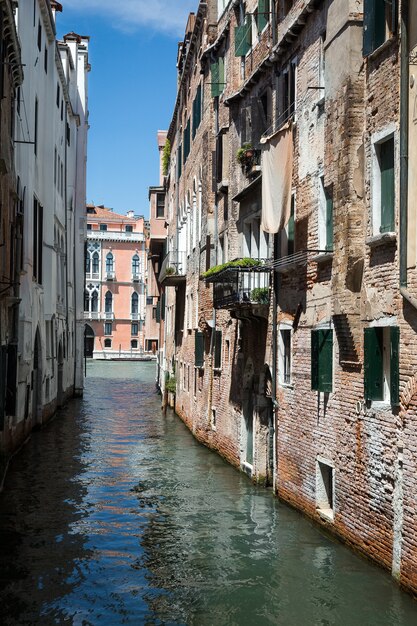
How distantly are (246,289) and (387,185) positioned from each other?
585cm

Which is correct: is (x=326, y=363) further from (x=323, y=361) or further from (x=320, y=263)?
(x=320, y=263)

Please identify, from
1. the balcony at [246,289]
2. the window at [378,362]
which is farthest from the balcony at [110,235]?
the window at [378,362]

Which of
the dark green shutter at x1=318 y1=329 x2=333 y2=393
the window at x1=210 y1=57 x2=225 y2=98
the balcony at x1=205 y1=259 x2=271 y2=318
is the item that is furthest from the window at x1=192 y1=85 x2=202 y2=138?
the dark green shutter at x1=318 y1=329 x2=333 y2=393

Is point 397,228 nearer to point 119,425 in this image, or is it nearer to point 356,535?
point 356,535

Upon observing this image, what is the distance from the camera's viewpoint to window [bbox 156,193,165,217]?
4631cm

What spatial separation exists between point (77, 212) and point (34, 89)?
58.1 ft

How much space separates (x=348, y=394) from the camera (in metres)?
11.5

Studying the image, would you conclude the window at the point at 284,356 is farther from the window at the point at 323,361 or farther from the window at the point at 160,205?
the window at the point at 160,205

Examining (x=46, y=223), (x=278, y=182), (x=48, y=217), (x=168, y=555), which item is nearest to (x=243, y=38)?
(x=278, y=182)

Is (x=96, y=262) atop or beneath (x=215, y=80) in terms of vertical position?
atop

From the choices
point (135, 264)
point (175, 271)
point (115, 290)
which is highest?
point (135, 264)

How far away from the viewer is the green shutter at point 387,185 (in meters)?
10.2

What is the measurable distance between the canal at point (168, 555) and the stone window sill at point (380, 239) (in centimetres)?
379

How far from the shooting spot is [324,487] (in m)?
12.7
